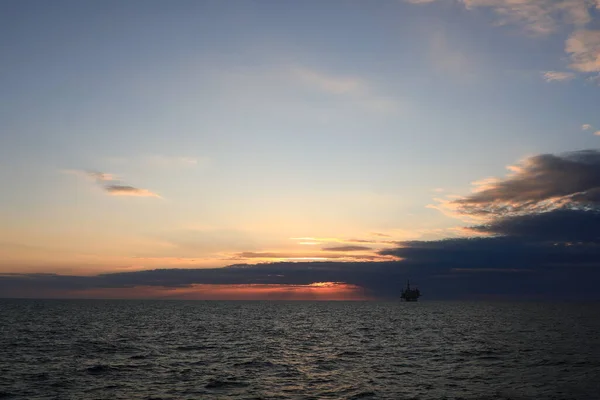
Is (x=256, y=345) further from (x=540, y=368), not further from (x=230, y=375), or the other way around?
(x=540, y=368)

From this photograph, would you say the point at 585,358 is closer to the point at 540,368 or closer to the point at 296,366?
the point at 540,368

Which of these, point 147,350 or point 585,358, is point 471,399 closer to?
point 585,358

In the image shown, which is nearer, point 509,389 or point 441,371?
point 509,389

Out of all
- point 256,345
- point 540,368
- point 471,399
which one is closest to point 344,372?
point 471,399

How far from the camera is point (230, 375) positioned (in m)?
45.9

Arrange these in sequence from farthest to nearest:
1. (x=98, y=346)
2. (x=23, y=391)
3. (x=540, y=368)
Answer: (x=98, y=346), (x=540, y=368), (x=23, y=391)

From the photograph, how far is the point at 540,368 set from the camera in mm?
49094

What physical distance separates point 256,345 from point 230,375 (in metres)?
27.6

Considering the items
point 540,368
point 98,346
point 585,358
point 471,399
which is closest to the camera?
point 471,399

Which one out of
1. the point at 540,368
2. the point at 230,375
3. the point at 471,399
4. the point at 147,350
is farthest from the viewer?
the point at 147,350

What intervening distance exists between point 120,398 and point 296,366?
68.0ft

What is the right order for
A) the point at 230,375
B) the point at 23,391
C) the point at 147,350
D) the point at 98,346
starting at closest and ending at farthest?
the point at 23,391 < the point at 230,375 < the point at 147,350 < the point at 98,346

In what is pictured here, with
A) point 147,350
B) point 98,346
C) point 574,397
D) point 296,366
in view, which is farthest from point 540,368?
point 98,346

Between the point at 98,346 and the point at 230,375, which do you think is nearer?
the point at 230,375
